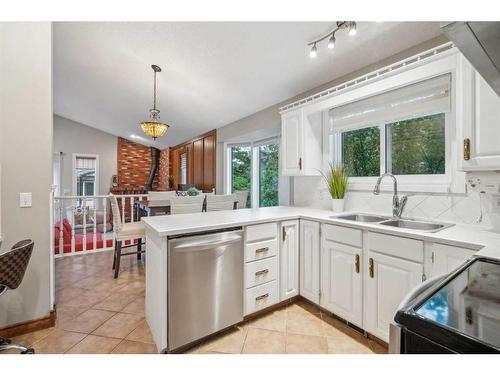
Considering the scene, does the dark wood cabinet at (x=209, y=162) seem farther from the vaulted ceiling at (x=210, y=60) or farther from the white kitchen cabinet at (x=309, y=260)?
the white kitchen cabinet at (x=309, y=260)

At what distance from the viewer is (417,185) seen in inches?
78.7

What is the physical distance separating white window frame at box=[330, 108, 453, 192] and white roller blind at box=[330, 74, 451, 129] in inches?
1.9

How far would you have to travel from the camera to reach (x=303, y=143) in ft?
8.79

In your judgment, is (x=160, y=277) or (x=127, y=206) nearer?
(x=160, y=277)

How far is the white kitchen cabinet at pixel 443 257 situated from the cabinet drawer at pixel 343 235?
16.9 inches

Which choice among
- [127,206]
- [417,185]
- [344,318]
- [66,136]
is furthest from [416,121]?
[66,136]

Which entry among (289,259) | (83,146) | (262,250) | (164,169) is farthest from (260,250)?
(83,146)

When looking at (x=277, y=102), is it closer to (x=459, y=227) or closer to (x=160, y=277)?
(x=459, y=227)

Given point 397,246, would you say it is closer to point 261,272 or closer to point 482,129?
point 482,129

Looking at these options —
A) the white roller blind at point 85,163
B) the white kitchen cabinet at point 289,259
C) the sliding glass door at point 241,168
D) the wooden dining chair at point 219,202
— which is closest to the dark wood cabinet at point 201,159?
the sliding glass door at point 241,168

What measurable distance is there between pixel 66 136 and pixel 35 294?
7.05 meters

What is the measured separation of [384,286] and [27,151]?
279cm

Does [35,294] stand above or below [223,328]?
above
